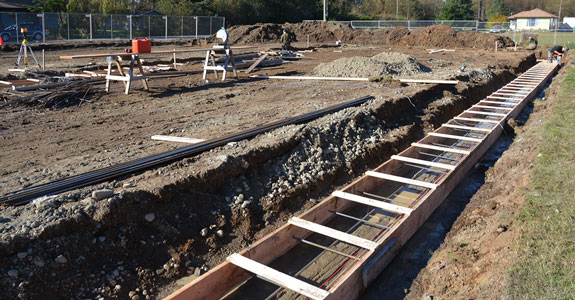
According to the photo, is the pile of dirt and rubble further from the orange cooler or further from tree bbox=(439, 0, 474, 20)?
tree bbox=(439, 0, 474, 20)

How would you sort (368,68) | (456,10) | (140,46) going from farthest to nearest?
(456,10)
(368,68)
(140,46)

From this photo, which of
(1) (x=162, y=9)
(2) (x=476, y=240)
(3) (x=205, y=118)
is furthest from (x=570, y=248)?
(1) (x=162, y=9)

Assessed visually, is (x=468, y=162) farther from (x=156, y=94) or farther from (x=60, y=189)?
(x=156, y=94)

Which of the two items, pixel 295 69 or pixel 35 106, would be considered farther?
pixel 295 69

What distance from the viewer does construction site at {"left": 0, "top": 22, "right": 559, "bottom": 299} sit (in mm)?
4109

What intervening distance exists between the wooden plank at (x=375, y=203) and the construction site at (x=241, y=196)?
0.07 ft

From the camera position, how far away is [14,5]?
122ft

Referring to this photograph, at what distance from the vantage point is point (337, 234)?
4727 mm

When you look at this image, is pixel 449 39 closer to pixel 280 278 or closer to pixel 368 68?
A: pixel 368 68

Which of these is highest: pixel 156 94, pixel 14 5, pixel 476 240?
pixel 14 5

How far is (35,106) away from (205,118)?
3.97 meters

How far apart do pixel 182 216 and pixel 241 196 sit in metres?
0.87

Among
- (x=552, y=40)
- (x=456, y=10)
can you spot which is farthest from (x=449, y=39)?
(x=456, y=10)

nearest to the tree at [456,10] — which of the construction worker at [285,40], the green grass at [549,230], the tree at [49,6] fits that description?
the construction worker at [285,40]
